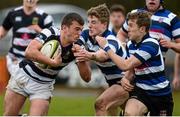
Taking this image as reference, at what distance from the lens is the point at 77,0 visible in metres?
28.1

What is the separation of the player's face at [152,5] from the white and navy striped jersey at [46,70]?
156cm

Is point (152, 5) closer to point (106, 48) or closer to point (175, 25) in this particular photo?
point (175, 25)

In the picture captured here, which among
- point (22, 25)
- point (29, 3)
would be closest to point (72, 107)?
point (22, 25)

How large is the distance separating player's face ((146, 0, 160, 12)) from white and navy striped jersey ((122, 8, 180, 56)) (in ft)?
0.24

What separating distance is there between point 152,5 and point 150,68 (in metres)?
1.51

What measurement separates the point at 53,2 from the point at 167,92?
1797cm

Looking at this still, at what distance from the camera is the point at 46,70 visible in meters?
10.5

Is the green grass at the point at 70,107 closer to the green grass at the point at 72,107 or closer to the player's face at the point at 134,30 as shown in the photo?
the green grass at the point at 72,107

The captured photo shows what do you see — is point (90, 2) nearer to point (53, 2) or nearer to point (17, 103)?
point (53, 2)

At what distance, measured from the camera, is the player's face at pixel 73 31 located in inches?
404

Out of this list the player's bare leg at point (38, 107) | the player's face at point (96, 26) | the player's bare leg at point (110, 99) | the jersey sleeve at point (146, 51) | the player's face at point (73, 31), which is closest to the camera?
the jersey sleeve at point (146, 51)

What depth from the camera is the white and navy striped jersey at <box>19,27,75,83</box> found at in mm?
10391

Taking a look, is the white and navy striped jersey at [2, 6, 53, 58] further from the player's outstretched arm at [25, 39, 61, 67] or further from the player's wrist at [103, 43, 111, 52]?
the player's wrist at [103, 43, 111, 52]

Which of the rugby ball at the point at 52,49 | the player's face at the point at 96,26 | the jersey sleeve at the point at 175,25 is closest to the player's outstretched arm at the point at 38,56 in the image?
the rugby ball at the point at 52,49
